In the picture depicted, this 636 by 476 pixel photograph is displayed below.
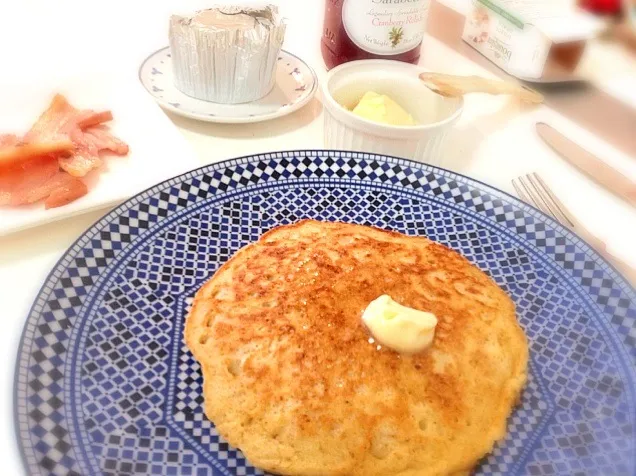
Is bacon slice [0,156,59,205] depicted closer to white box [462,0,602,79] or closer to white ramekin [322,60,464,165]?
white ramekin [322,60,464,165]

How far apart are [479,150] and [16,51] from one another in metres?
1.39

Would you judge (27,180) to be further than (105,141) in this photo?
No

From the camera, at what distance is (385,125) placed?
1176 mm

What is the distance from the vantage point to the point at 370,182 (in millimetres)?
1124

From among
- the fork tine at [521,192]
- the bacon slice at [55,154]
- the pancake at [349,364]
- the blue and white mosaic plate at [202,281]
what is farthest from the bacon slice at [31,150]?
the fork tine at [521,192]

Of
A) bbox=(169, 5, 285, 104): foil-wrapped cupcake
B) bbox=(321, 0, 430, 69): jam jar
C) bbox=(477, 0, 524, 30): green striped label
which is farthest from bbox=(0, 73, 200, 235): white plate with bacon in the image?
bbox=(477, 0, 524, 30): green striped label

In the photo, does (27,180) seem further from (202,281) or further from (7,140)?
(202,281)

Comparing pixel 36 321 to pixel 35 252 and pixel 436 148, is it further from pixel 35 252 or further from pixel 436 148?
pixel 436 148

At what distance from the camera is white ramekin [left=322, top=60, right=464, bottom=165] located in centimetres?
119

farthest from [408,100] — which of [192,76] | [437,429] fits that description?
[437,429]

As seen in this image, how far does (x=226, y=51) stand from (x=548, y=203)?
2.76ft

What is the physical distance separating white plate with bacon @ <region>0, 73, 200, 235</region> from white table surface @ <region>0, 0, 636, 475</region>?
0.17 ft

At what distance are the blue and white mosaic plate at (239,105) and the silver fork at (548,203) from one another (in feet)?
1.92

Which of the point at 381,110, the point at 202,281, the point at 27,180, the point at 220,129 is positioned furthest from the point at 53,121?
the point at 381,110
